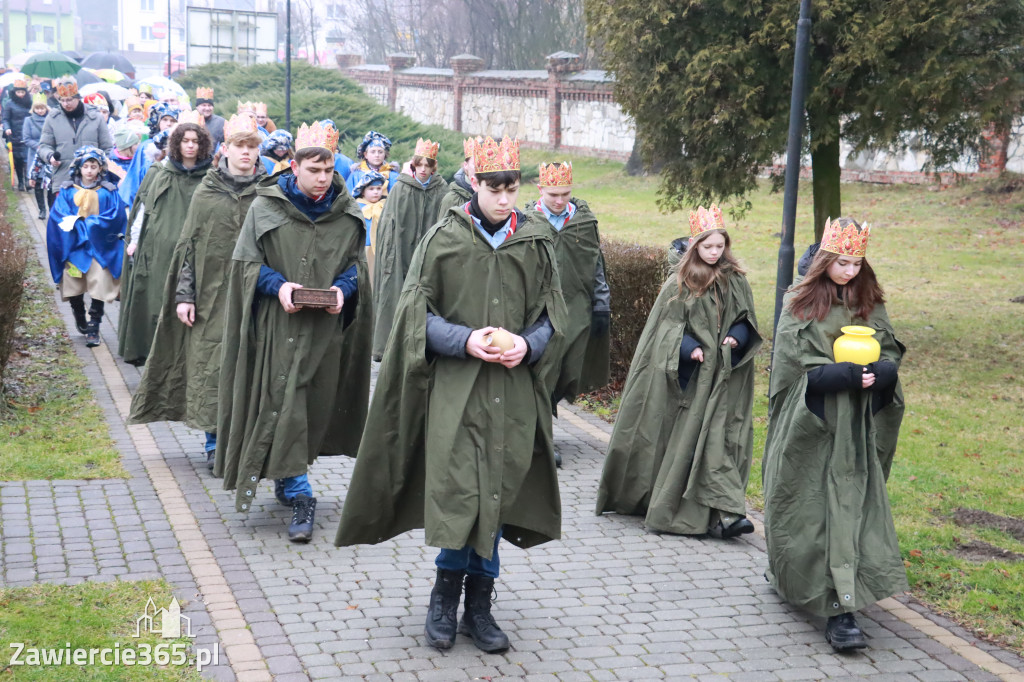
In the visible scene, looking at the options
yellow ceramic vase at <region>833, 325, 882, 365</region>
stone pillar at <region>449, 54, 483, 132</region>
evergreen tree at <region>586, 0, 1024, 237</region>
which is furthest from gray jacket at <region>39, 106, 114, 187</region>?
stone pillar at <region>449, 54, 483, 132</region>

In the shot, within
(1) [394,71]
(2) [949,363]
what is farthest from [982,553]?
(1) [394,71]

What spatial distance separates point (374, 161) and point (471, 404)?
8.20 meters

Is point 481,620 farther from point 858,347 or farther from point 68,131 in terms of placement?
point 68,131

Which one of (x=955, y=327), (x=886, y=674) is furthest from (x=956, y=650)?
(x=955, y=327)

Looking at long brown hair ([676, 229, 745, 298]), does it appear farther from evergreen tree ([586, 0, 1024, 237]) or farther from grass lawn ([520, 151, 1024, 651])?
evergreen tree ([586, 0, 1024, 237])

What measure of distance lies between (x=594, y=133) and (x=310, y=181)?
29605mm

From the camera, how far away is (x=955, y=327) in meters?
13.8

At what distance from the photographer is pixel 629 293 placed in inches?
410

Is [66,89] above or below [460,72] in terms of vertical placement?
below

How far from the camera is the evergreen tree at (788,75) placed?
11.2 meters

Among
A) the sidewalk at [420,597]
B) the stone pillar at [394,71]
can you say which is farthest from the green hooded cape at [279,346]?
the stone pillar at [394,71]

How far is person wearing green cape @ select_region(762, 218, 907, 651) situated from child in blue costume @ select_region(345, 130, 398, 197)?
7.61 m

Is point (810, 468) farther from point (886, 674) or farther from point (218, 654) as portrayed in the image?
point (218, 654)

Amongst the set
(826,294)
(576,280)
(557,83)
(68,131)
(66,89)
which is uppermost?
(557,83)
